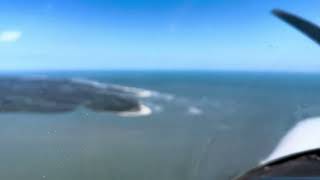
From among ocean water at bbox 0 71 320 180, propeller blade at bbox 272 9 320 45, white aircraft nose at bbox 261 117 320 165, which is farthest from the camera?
ocean water at bbox 0 71 320 180

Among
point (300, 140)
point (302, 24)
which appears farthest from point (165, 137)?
point (302, 24)

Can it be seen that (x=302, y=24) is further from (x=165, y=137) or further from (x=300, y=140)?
(x=165, y=137)

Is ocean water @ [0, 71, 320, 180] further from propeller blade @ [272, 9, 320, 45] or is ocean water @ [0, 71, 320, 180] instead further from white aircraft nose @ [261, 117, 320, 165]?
propeller blade @ [272, 9, 320, 45]

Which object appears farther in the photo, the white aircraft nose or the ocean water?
the ocean water

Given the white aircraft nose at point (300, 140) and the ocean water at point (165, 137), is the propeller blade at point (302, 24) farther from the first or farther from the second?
the ocean water at point (165, 137)

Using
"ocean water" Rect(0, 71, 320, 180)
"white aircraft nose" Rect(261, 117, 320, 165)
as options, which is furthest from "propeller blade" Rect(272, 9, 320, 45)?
"ocean water" Rect(0, 71, 320, 180)

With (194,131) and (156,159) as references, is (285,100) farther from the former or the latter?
(156,159)
